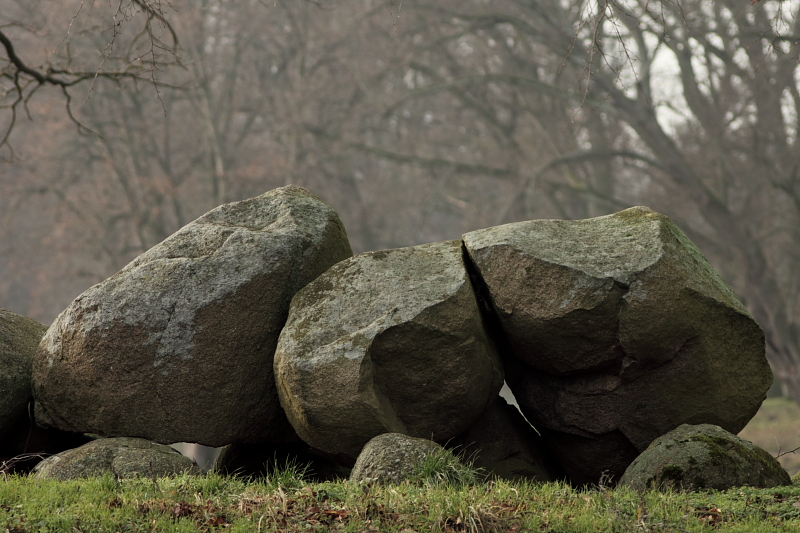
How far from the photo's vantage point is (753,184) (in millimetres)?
16562

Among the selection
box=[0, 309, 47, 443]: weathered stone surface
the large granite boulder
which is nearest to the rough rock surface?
the large granite boulder

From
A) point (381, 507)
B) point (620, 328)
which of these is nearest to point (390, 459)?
point (381, 507)

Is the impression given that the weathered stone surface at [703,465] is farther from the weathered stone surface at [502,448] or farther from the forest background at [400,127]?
the forest background at [400,127]

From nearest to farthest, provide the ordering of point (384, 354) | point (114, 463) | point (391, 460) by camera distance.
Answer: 1. point (391, 460)
2. point (114, 463)
3. point (384, 354)

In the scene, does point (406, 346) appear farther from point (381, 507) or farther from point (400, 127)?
point (400, 127)

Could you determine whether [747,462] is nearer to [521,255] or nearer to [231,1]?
[521,255]

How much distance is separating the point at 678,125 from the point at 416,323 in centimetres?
1667

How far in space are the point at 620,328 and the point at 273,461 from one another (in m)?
3.21

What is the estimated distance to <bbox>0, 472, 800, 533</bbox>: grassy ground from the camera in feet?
14.8

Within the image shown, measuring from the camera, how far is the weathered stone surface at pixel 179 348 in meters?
6.55

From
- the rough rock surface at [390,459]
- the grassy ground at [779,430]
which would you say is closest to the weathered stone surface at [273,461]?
the rough rock surface at [390,459]

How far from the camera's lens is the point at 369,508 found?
465 centimetres

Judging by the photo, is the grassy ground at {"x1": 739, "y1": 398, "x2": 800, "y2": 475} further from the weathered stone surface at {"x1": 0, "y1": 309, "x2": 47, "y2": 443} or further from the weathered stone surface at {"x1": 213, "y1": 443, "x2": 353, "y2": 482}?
the weathered stone surface at {"x1": 0, "y1": 309, "x2": 47, "y2": 443}

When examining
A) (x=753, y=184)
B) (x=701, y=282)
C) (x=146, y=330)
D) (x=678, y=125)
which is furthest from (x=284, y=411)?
(x=678, y=125)
